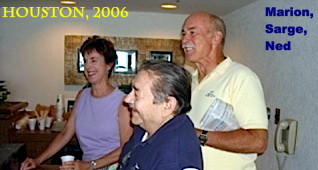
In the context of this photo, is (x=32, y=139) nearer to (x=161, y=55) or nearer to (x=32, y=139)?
(x=32, y=139)

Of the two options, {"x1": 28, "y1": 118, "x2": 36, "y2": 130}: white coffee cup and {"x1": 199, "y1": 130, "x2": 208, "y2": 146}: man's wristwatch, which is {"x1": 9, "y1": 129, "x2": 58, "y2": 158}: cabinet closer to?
{"x1": 28, "y1": 118, "x2": 36, "y2": 130}: white coffee cup

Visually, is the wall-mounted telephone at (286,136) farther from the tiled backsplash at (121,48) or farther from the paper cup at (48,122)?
the paper cup at (48,122)

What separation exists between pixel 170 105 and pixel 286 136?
156 centimetres

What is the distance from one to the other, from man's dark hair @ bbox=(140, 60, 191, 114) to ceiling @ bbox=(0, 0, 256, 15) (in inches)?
86.4

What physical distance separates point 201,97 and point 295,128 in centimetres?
109

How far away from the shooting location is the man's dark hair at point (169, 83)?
3.10 ft

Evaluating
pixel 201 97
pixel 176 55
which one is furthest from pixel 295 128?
pixel 176 55

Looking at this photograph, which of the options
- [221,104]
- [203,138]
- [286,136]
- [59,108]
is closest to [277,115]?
[286,136]

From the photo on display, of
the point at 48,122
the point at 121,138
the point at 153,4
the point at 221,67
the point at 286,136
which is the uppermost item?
the point at 153,4

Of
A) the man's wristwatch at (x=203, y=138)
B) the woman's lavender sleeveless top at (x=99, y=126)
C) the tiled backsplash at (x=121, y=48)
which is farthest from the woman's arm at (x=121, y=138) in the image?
the tiled backsplash at (x=121, y=48)

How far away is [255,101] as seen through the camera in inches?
50.6

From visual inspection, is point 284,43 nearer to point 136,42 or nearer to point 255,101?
point 255,101

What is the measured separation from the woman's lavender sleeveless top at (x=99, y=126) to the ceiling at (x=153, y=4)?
163 centimetres

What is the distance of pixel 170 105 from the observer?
953mm
